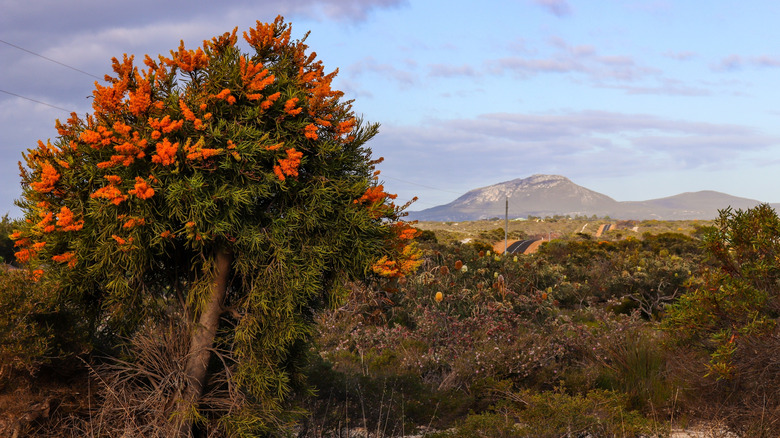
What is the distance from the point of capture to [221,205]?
14.5 feet

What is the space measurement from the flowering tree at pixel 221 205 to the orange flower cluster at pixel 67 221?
0.02 meters

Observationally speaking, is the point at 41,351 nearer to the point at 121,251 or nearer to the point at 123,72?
the point at 121,251

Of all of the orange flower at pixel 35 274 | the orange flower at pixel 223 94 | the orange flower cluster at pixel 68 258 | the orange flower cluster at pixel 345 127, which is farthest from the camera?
the orange flower cluster at pixel 345 127

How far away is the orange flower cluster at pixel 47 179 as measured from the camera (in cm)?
441

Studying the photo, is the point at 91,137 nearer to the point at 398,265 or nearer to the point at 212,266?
the point at 212,266

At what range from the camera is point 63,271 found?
15.2 feet

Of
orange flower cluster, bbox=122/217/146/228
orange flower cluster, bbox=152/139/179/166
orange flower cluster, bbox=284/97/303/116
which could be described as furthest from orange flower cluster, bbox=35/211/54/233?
orange flower cluster, bbox=284/97/303/116

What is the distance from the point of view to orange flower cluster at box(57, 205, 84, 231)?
4.30m

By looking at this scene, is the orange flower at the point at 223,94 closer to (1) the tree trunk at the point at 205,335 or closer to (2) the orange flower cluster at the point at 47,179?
(1) the tree trunk at the point at 205,335

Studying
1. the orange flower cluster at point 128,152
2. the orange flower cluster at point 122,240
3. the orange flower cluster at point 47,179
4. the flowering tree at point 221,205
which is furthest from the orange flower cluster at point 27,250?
the orange flower cluster at point 128,152

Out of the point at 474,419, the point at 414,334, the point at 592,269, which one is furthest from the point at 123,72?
the point at 592,269

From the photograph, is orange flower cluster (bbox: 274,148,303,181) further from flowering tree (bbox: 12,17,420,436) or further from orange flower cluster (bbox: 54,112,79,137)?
orange flower cluster (bbox: 54,112,79,137)

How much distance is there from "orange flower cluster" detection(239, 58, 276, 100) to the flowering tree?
0.05 feet

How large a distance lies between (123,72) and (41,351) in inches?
82.9
